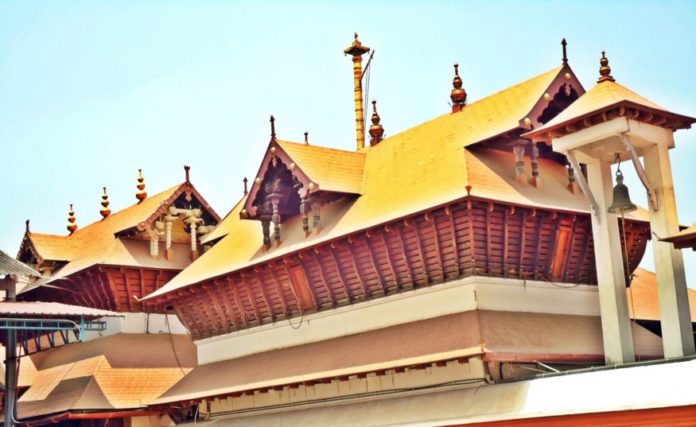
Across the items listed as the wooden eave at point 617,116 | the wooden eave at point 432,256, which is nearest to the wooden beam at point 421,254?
the wooden eave at point 432,256

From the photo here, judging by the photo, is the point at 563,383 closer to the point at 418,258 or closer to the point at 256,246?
the point at 418,258

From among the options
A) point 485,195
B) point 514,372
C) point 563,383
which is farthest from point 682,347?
point 485,195

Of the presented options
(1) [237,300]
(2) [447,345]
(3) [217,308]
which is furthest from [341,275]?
(3) [217,308]

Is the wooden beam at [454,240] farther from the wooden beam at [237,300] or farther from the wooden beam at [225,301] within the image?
the wooden beam at [225,301]

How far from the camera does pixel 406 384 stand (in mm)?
22297

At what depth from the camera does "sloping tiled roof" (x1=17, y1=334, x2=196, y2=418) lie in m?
30.4

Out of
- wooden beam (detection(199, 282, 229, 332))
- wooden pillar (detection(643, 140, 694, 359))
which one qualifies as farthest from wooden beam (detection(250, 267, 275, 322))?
wooden pillar (detection(643, 140, 694, 359))

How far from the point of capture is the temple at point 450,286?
1927cm

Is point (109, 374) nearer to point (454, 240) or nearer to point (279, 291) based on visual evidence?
point (279, 291)

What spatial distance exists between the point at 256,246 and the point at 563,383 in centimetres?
1085

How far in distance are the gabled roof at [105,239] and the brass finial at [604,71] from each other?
1719cm

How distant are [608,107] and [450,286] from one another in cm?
512

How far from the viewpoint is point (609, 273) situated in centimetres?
1986

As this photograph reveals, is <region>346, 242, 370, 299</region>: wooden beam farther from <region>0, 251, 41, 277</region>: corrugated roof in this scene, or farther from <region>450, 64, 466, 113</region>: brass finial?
<region>0, 251, 41, 277</region>: corrugated roof
